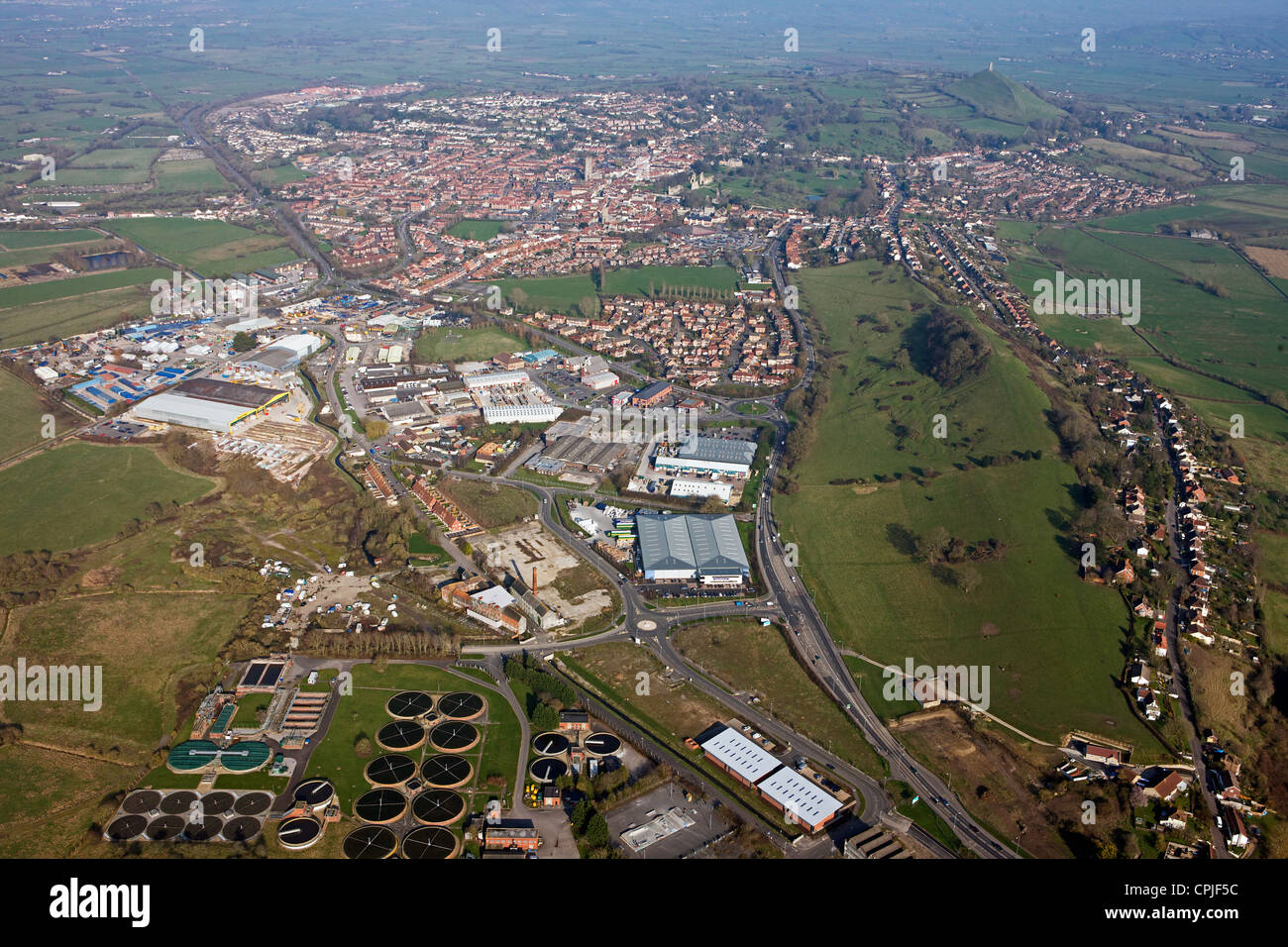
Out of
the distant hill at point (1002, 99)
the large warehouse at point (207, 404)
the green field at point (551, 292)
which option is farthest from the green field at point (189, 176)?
the distant hill at point (1002, 99)

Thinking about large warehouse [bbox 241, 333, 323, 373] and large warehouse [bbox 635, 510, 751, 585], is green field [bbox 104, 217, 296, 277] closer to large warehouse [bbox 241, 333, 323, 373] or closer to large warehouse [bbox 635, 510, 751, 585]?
large warehouse [bbox 241, 333, 323, 373]

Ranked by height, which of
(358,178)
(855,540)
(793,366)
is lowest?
(855,540)

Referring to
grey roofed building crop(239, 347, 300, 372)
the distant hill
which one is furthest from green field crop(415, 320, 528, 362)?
the distant hill

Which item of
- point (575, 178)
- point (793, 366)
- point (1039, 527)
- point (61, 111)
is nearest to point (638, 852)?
point (1039, 527)

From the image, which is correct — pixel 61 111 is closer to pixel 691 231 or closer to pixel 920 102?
pixel 691 231

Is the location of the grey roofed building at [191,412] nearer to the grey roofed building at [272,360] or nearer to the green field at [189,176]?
the grey roofed building at [272,360]
